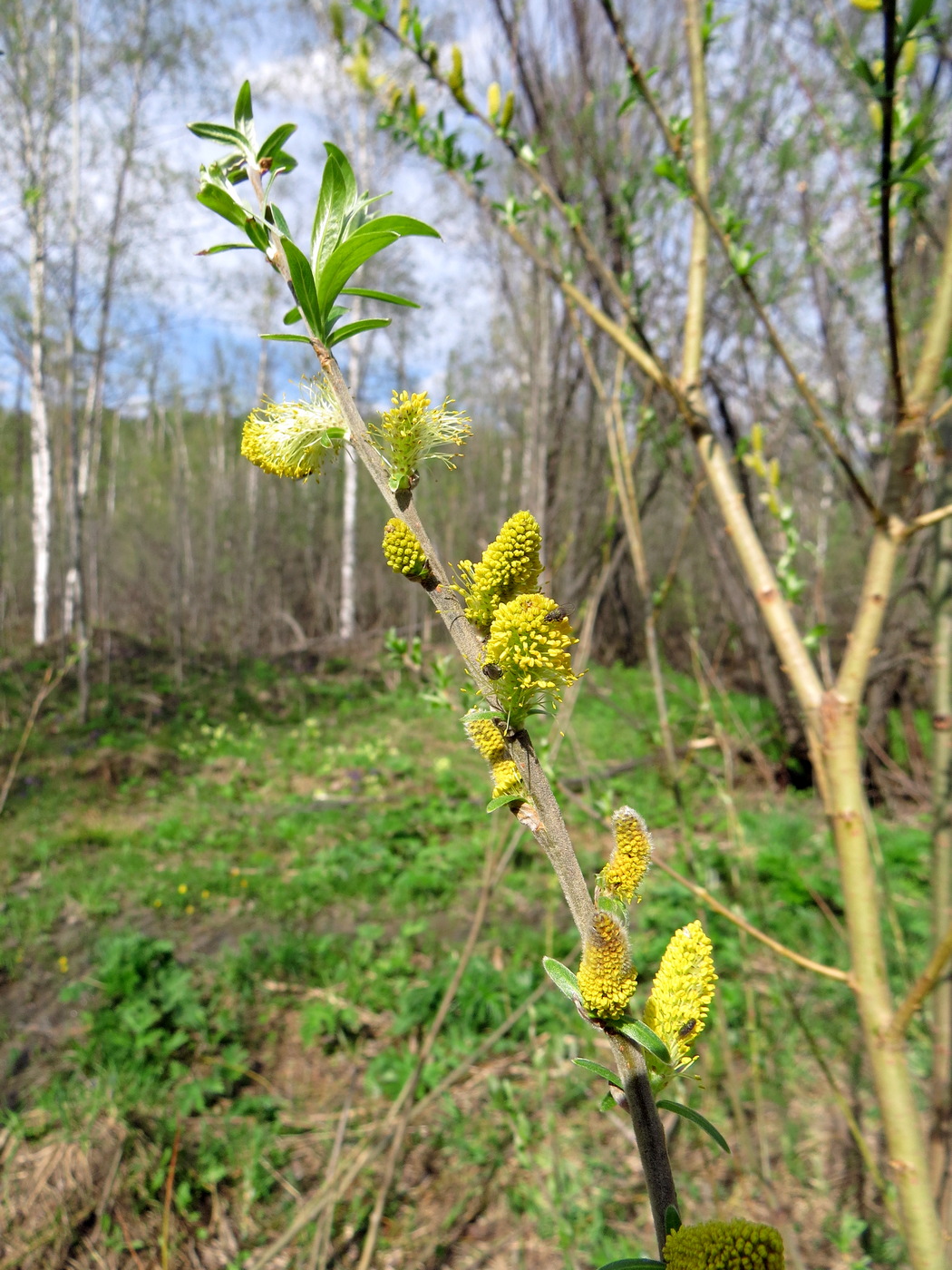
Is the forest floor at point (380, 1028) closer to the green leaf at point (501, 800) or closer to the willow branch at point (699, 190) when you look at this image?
the green leaf at point (501, 800)

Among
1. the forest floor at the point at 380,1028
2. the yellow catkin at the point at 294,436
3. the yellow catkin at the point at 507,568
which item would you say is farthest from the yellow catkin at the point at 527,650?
the forest floor at the point at 380,1028

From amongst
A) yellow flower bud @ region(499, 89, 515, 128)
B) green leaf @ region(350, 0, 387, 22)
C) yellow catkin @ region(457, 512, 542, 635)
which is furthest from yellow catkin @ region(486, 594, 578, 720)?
green leaf @ region(350, 0, 387, 22)

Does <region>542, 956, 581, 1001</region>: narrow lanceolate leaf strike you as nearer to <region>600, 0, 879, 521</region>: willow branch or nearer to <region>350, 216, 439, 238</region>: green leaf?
<region>350, 216, 439, 238</region>: green leaf

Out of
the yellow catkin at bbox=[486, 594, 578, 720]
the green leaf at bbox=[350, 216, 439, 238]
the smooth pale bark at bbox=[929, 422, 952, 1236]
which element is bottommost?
the smooth pale bark at bbox=[929, 422, 952, 1236]

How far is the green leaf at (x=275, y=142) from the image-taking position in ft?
1.98

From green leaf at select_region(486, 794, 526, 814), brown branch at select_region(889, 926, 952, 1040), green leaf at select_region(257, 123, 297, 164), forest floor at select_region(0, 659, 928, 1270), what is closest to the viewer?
green leaf at select_region(486, 794, 526, 814)

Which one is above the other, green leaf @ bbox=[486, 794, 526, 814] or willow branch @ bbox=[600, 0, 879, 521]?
willow branch @ bbox=[600, 0, 879, 521]

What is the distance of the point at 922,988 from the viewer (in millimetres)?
846

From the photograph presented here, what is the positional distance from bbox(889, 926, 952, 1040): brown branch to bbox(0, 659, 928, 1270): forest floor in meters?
0.60

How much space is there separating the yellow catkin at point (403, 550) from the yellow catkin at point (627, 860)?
9.0 inches

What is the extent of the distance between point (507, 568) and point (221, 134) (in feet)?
1.40

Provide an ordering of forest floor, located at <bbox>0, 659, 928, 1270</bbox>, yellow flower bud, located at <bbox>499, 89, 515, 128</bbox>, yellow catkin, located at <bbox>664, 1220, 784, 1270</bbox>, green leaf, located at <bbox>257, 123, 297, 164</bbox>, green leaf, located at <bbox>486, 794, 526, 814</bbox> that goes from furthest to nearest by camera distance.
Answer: forest floor, located at <bbox>0, 659, 928, 1270</bbox>
yellow flower bud, located at <bbox>499, 89, 515, 128</bbox>
green leaf, located at <bbox>257, 123, 297, 164</bbox>
green leaf, located at <bbox>486, 794, 526, 814</bbox>
yellow catkin, located at <bbox>664, 1220, 784, 1270</bbox>

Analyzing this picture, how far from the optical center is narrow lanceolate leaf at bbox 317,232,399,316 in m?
0.53

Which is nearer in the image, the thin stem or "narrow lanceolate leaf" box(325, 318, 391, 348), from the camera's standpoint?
"narrow lanceolate leaf" box(325, 318, 391, 348)
